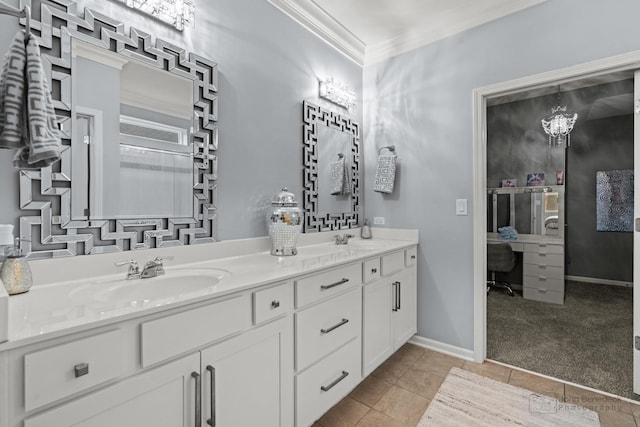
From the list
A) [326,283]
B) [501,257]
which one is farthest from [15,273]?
[501,257]

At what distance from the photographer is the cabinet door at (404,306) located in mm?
2232

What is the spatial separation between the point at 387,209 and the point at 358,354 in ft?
4.35

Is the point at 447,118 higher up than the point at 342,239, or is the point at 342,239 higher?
the point at 447,118

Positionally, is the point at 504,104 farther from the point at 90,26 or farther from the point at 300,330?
the point at 90,26

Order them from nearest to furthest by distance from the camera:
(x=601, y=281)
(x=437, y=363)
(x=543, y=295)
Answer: (x=437, y=363), (x=543, y=295), (x=601, y=281)

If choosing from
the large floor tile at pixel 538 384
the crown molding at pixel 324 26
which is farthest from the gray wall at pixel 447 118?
the large floor tile at pixel 538 384

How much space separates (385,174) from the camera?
2691mm

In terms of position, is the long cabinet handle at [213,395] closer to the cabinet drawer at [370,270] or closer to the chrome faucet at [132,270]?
the chrome faucet at [132,270]

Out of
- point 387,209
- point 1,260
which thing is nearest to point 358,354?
point 387,209

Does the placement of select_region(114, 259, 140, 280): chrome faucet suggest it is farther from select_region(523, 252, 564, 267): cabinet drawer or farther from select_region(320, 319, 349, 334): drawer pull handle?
select_region(523, 252, 564, 267): cabinet drawer

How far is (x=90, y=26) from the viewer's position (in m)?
1.29

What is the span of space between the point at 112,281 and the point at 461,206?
2.21 m

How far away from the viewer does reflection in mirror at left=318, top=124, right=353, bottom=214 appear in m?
2.47

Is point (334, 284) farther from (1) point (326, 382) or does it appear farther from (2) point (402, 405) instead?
(2) point (402, 405)
